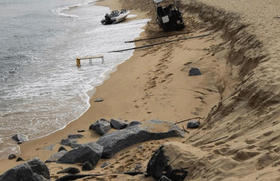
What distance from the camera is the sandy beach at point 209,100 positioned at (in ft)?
15.9

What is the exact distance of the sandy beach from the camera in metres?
4.84

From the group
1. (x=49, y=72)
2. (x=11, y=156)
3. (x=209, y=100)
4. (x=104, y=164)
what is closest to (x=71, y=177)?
(x=104, y=164)

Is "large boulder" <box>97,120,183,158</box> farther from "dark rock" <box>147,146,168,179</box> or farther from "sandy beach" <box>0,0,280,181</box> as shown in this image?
"dark rock" <box>147,146,168,179</box>

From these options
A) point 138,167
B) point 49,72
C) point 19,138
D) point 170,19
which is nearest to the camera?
point 138,167

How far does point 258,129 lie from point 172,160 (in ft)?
4.82

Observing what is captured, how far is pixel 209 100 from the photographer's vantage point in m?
9.68

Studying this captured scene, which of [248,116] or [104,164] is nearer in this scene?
[248,116]

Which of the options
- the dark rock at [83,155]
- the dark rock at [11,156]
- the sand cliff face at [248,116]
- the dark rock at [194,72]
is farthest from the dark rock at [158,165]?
the dark rock at [194,72]

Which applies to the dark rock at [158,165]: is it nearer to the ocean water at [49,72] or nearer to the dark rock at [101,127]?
the dark rock at [101,127]

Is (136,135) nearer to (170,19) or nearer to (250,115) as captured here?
(250,115)

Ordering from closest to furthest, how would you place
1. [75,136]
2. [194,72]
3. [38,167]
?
1. [38,167]
2. [75,136]
3. [194,72]

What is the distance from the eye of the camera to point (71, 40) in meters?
23.7

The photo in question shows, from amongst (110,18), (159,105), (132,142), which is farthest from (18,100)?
(110,18)

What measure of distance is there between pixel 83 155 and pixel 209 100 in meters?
4.08
